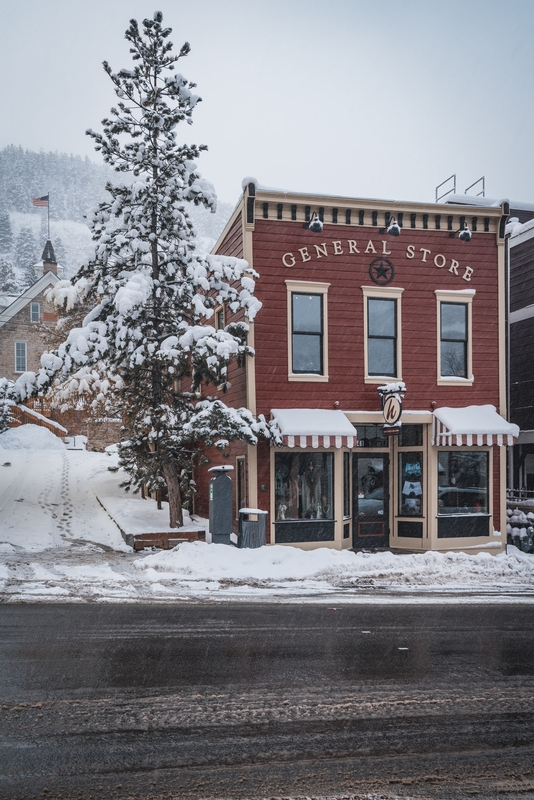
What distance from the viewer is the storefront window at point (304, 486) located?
16.1 m

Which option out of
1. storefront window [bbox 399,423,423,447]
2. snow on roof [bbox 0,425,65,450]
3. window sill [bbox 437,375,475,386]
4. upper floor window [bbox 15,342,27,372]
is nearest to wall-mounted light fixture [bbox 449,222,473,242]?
window sill [bbox 437,375,475,386]

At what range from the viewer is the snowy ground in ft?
36.6

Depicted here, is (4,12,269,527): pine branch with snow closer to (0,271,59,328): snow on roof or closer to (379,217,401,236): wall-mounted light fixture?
(379,217,401,236): wall-mounted light fixture

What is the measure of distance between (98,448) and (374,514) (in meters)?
23.0

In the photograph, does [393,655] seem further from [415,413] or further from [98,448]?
[98,448]

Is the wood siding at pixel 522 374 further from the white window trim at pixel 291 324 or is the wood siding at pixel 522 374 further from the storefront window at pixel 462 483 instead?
the white window trim at pixel 291 324

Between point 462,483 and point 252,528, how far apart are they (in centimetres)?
606

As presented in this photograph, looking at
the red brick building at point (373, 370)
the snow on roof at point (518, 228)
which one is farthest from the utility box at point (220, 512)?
the snow on roof at point (518, 228)

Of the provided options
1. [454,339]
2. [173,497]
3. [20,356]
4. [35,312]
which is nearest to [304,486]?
[173,497]

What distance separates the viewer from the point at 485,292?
1784 centimetres

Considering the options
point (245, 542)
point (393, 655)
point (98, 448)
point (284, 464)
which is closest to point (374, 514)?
point (284, 464)

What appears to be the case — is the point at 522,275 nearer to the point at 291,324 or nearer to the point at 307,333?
the point at 307,333

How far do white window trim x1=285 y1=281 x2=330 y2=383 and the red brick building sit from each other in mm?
34

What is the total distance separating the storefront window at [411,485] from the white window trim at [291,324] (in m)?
3.14
